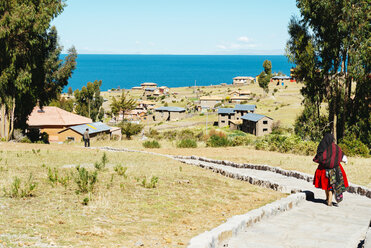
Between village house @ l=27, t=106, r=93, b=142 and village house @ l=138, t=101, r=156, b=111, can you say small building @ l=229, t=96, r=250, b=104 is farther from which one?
village house @ l=27, t=106, r=93, b=142

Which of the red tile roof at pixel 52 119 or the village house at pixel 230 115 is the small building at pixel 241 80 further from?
the red tile roof at pixel 52 119

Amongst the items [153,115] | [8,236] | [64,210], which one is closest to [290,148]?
[64,210]

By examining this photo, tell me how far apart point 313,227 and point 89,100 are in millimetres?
75485

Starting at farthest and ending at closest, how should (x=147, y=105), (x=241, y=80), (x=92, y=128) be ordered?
(x=241, y=80)
(x=147, y=105)
(x=92, y=128)

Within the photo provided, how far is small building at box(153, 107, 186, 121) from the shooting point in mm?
97750

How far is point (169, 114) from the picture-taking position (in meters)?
98.4

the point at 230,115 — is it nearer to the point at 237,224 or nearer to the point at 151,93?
the point at 237,224

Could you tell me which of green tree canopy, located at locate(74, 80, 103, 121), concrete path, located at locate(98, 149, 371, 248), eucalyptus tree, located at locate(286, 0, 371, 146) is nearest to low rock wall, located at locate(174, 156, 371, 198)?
concrete path, located at locate(98, 149, 371, 248)

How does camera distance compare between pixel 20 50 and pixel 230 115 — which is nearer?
pixel 20 50

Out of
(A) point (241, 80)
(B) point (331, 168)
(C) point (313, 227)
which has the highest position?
(A) point (241, 80)

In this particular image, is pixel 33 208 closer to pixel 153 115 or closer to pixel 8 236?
pixel 8 236

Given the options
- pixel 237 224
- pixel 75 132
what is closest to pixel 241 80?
pixel 75 132

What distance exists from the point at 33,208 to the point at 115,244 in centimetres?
292

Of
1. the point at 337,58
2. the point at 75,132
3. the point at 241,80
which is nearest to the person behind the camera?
the point at 337,58
